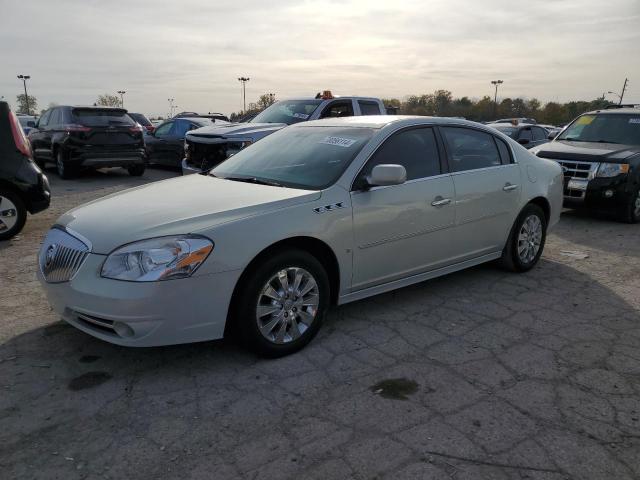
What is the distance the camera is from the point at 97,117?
11.9 meters

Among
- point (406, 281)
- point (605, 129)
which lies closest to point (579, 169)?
point (605, 129)

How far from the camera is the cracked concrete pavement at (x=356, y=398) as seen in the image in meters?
2.51

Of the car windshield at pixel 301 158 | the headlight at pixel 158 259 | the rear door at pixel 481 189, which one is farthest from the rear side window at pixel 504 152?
the headlight at pixel 158 259

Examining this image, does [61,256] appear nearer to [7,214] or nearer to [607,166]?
[7,214]

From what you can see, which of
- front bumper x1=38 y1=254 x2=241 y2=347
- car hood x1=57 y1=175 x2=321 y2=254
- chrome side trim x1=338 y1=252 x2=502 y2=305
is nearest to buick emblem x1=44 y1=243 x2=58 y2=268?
car hood x1=57 y1=175 x2=321 y2=254

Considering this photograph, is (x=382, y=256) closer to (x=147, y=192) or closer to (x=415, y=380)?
(x=415, y=380)

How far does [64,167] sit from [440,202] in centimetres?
1047

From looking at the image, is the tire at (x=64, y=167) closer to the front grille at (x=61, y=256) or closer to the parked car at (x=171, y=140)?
the parked car at (x=171, y=140)

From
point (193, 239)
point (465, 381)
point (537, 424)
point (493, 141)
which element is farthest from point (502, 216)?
point (193, 239)

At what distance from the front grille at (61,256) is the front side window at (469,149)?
9.98 ft

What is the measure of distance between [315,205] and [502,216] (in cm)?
227

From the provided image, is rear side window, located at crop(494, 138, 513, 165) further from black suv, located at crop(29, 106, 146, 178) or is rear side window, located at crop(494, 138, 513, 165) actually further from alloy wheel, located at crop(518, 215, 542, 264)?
black suv, located at crop(29, 106, 146, 178)

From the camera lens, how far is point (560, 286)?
201 inches

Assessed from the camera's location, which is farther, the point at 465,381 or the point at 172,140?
the point at 172,140
